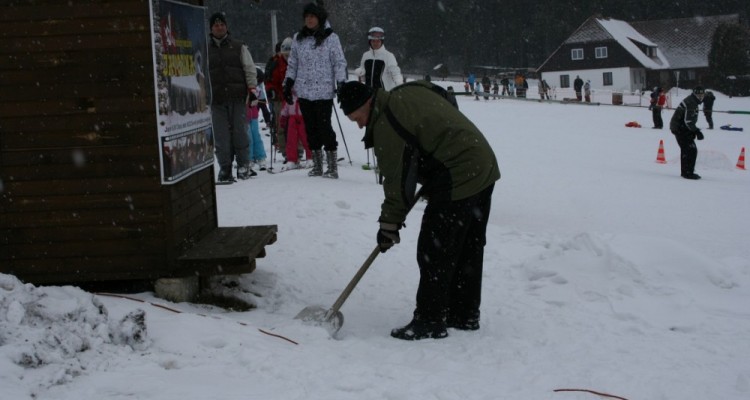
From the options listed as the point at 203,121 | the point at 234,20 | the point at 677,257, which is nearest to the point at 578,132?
the point at 677,257

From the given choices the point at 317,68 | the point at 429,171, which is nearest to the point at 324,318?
the point at 429,171

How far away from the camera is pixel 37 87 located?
5285mm

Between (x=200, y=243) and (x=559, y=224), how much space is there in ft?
18.8

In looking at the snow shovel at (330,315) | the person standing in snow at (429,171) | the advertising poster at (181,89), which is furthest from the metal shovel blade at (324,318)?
the advertising poster at (181,89)

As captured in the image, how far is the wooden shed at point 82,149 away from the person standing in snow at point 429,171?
130 centimetres

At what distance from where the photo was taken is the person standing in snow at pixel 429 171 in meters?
5.07

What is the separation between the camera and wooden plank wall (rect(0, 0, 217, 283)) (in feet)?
17.2

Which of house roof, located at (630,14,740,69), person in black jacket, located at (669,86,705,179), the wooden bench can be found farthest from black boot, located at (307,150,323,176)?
house roof, located at (630,14,740,69)

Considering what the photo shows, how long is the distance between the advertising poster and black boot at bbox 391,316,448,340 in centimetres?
188

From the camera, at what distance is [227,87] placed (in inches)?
389

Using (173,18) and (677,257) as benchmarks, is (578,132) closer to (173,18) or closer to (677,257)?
(677,257)

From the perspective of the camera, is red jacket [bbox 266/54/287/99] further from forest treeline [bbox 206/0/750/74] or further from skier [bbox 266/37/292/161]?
forest treeline [bbox 206/0/750/74]

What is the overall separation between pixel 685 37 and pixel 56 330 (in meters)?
80.5

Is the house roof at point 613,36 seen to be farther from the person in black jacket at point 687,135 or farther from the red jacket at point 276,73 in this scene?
the red jacket at point 276,73
